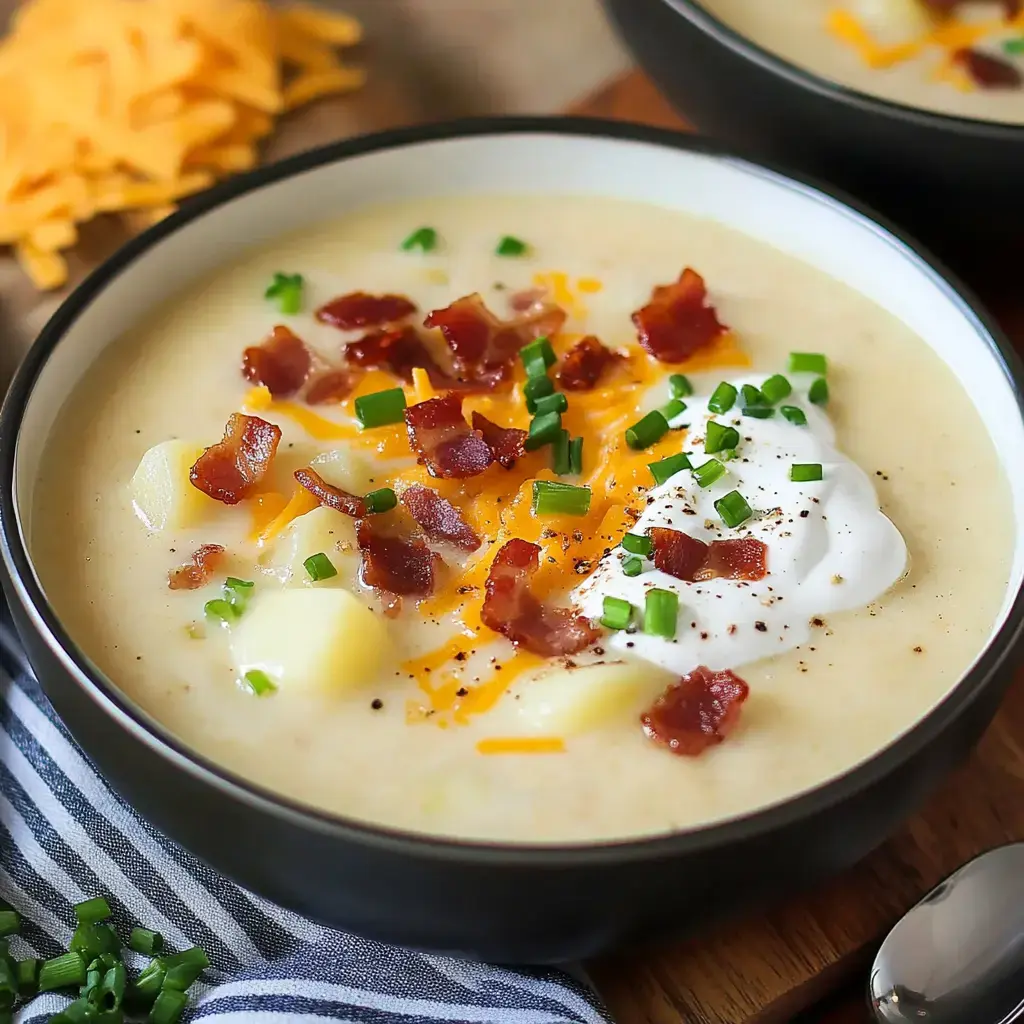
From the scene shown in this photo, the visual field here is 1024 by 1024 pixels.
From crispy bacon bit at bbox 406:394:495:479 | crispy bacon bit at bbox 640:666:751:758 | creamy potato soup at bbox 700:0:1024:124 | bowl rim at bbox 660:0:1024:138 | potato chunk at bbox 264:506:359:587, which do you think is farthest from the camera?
creamy potato soup at bbox 700:0:1024:124

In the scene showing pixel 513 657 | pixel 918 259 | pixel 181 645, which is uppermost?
pixel 918 259

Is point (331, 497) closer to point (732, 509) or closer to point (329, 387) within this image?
point (329, 387)

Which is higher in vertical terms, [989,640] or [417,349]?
[989,640]

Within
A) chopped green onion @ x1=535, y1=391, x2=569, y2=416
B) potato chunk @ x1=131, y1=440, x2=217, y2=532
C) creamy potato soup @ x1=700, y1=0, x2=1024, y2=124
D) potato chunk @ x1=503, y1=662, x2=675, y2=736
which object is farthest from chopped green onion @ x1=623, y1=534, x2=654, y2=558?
creamy potato soup @ x1=700, y1=0, x2=1024, y2=124

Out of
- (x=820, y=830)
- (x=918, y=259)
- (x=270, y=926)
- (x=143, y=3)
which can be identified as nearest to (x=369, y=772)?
(x=270, y=926)

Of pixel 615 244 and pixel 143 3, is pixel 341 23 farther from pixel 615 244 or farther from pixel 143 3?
pixel 615 244

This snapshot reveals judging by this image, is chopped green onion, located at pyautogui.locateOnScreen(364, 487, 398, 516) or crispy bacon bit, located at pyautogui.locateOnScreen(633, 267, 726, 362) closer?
chopped green onion, located at pyautogui.locateOnScreen(364, 487, 398, 516)

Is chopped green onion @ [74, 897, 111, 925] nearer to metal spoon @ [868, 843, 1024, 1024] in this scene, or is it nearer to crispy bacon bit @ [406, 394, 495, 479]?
crispy bacon bit @ [406, 394, 495, 479]

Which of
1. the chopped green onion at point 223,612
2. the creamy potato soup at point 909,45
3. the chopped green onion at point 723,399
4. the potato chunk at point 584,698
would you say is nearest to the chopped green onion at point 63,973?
the chopped green onion at point 223,612
